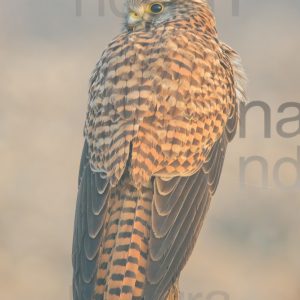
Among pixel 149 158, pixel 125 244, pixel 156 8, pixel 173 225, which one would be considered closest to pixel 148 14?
pixel 156 8

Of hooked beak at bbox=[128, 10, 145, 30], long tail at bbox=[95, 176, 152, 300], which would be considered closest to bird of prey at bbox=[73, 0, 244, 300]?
long tail at bbox=[95, 176, 152, 300]

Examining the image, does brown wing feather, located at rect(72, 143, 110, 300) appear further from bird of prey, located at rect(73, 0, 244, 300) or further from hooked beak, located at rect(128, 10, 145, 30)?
hooked beak, located at rect(128, 10, 145, 30)

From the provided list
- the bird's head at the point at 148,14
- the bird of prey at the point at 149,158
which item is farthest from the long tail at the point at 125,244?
the bird's head at the point at 148,14

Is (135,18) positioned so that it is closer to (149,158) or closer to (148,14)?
(148,14)

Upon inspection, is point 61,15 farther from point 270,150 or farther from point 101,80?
point 101,80

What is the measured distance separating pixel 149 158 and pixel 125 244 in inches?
18.2

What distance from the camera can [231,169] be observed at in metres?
9.38

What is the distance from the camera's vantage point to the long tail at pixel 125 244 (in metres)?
5.58

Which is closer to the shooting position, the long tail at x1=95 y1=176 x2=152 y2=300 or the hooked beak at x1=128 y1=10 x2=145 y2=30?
the long tail at x1=95 y1=176 x2=152 y2=300

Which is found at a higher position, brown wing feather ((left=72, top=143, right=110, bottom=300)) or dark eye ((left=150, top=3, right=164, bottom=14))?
dark eye ((left=150, top=3, right=164, bottom=14))

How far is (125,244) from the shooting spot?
18.4ft

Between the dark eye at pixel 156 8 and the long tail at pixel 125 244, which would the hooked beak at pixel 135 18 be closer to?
the dark eye at pixel 156 8

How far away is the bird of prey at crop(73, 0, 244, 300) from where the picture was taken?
223 inches

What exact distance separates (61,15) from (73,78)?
657mm
